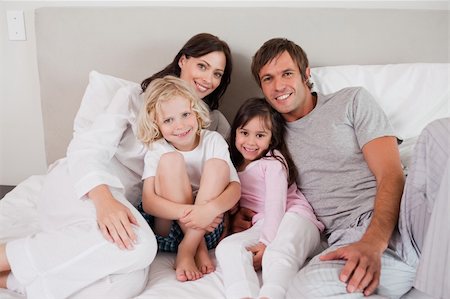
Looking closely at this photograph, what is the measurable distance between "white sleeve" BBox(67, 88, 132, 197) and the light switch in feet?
2.29

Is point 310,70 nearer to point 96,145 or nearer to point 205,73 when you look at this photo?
point 205,73

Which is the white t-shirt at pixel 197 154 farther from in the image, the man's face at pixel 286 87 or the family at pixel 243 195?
the man's face at pixel 286 87

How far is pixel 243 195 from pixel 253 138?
0.18 metres

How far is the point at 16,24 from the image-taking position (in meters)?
1.78

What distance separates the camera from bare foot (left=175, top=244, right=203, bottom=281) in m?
1.12

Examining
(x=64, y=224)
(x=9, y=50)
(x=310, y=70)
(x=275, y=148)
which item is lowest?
(x=64, y=224)

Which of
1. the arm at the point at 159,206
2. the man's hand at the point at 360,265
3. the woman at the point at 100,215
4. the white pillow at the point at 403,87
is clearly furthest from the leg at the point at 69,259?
the white pillow at the point at 403,87

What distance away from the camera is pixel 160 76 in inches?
58.0

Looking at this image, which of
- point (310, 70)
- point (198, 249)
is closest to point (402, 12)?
point (310, 70)

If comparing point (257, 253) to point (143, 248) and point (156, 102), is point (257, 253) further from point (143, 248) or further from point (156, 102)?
point (156, 102)

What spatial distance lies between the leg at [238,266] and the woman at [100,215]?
0.15 metres

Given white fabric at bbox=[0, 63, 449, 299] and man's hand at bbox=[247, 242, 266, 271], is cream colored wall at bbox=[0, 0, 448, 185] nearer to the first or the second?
white fabric at bbox=[0, 63, 449, 299]

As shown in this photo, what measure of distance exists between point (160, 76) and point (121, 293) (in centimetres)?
71

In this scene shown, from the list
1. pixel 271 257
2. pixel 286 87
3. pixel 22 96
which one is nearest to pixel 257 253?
pixel 271 257
